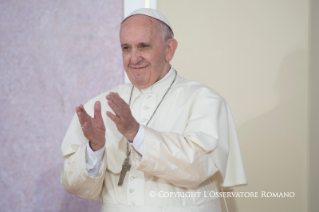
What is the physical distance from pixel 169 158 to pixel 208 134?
0.31 meters

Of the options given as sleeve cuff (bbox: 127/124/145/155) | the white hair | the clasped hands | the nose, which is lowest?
sleeve cuff (bbox: 127/124/145/155)

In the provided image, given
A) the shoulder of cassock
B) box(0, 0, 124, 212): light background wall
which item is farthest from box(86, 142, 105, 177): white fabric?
box(0, 0, 124, 212): light background wall

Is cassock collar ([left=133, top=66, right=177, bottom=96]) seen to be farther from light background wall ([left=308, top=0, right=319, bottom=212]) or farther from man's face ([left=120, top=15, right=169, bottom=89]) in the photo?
light background wall ([left=308, top=0, right=319, bottom=212])

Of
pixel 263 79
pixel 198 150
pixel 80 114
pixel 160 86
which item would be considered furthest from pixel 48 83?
pixel 198 150

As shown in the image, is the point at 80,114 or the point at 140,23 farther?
the point at 140,23

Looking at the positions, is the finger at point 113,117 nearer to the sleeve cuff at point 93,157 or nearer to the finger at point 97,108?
the finger at point 97,108

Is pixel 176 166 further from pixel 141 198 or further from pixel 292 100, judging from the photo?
pixel 292 100

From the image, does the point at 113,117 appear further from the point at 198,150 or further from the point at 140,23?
the point at 140,23

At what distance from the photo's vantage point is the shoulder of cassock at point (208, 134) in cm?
218

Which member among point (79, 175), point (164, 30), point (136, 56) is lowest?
point (79, 175)

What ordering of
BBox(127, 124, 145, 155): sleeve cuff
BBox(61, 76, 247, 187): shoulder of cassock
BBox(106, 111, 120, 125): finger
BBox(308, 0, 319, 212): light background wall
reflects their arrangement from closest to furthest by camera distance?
BBox(106, 111, 120, 125): finger
BBox(127, 124, 145, 155): sleeve cuff
BBox(61, 76, 247, 187): shoulder of cassock
BBox(308, 0, 319, 212): light background wall

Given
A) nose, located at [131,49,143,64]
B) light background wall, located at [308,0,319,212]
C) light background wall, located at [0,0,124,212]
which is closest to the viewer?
nose, located at [131,49,143,64]

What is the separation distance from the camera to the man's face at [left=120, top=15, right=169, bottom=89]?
2465mm

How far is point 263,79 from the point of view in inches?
133
